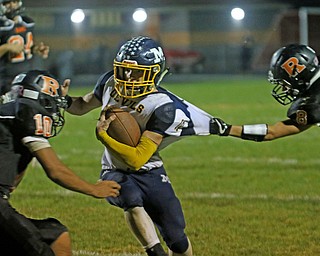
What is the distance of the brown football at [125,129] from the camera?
15.4ft

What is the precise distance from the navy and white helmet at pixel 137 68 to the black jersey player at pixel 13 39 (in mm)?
4066

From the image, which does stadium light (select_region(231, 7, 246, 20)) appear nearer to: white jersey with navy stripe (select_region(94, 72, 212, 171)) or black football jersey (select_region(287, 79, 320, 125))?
black football jersey (select_region(287, 79, 320, 125))

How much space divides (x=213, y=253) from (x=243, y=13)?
2752 cm

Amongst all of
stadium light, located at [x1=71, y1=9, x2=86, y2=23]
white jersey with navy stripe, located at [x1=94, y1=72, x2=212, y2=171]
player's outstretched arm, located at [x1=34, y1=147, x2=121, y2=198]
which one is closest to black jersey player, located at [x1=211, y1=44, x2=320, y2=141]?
white jersey with navy stripe, located at [x1=94, y1=72, x2=212, y2=171]

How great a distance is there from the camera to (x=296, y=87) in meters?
5.21

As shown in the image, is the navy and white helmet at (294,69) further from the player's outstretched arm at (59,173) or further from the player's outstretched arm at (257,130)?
the player's outstretched arm at (59,173)

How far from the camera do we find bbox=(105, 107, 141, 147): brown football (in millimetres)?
4703

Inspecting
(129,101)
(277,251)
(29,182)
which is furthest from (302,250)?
(29,182)

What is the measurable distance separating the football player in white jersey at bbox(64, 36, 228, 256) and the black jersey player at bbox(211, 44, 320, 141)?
60 centimetres

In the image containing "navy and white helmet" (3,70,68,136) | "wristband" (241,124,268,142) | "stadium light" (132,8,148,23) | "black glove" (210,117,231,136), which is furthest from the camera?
"stadium light" (132,8,148,23)

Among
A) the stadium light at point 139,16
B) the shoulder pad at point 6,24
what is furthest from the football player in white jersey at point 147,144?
the stadium light at point 139,16

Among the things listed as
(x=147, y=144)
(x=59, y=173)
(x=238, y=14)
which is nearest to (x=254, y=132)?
(x=147, y=144)

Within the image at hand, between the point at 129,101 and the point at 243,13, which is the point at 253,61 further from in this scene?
the point at 129,101

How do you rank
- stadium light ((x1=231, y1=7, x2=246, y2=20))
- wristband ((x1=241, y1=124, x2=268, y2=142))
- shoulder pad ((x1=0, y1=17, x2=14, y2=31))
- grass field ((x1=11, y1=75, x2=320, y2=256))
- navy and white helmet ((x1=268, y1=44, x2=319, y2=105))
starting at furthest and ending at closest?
stadium light ((x1=231, y1=7, x2=246, y2=20)), shoulder pad ((x1=0, y1=17, x2=14, y2=31)), grass field ((x1=11, y1=75, x2=320, y2=256)), navy and white helmet ((x1=268, y1=44, x2=319, y2=105)), wristband ((x1=241, y1=124, x2=268, y2=142))
